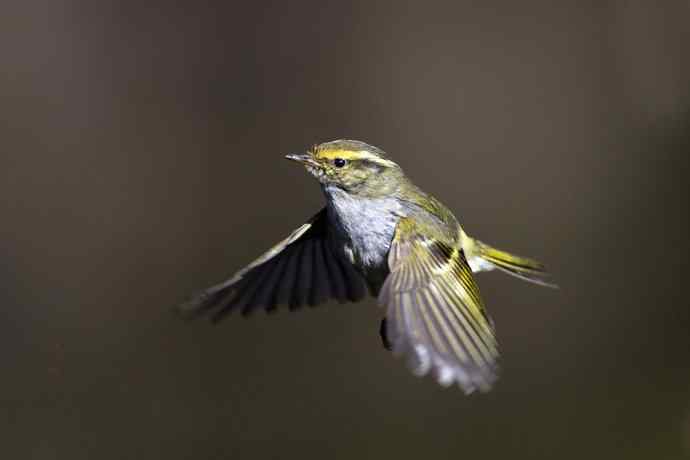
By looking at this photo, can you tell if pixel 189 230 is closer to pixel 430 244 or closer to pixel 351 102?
pixel 351 102

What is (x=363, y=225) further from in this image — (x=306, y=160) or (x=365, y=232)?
(x=306, y=160)

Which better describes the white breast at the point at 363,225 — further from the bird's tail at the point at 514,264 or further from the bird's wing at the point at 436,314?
the bird's tail at the point at 514,264

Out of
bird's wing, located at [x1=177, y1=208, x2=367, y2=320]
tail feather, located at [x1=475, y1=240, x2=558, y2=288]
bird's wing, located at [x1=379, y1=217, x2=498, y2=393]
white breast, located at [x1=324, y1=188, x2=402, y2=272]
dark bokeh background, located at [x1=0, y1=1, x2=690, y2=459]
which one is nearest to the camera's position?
bird's wing, located at [x1=379, y1=217, x2=498, y2=393]

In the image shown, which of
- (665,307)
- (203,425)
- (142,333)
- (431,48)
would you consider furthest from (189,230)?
(665,307)

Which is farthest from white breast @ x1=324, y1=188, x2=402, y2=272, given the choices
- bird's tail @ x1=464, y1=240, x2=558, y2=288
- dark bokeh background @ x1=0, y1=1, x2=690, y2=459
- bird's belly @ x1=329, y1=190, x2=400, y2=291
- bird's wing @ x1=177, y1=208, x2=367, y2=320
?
dark bokeh background @ x1=0, y1=1, x2=690, y2=459

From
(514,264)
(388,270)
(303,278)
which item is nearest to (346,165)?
(388,270)

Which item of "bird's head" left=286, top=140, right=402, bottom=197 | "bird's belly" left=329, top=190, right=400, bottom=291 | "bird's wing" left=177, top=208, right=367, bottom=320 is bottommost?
"bird's wing" left=177, top=208, right=367, bottom=320

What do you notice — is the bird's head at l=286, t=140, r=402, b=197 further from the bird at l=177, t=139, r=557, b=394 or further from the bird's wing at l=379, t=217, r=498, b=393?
the bird's wing at l=379, t=217, r=498, b=393

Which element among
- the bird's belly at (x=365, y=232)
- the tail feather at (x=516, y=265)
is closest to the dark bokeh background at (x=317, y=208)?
the tail feather at (x=516, y=265)
